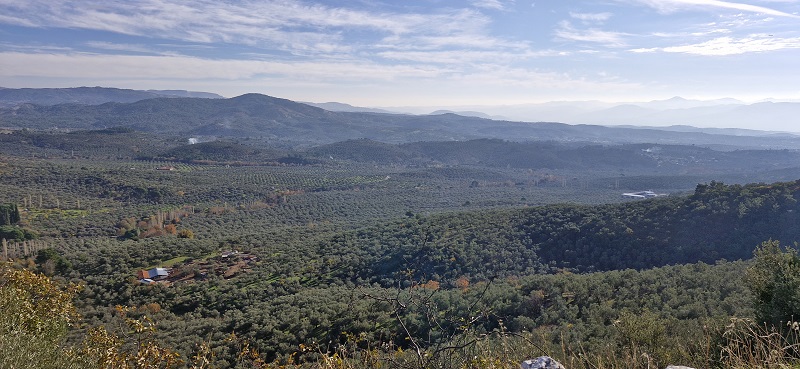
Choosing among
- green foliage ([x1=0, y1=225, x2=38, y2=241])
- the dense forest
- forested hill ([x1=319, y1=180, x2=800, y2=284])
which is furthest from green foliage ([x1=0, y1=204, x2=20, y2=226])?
forested hill ([x1=319, y1=180, x2=800, y2=284])

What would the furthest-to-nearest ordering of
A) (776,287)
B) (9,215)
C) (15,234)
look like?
(9,215) → (15,234) → (776,287)

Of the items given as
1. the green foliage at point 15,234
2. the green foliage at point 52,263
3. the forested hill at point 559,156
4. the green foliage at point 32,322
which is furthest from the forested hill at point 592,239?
the forested hill at point 559,156

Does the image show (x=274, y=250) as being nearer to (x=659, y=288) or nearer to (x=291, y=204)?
(x=659, y=288)

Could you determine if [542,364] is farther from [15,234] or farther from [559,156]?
[559,156]

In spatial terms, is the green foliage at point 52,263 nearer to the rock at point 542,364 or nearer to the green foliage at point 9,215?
the green foliage at point 9,215

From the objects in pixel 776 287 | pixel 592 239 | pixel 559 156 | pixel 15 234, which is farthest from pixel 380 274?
pixel 559 156
